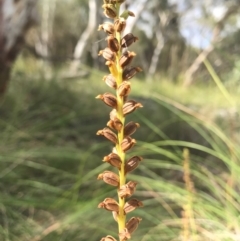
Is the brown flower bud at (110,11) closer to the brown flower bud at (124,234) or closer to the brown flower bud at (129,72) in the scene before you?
the brown flower bud at (129,72)

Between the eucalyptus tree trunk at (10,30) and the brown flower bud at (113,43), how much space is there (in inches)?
64.0

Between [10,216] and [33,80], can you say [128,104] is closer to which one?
[10,216]

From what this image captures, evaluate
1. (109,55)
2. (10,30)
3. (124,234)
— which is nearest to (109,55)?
(109,55)

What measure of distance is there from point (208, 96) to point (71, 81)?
1278 millimetres

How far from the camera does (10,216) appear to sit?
0.99 m

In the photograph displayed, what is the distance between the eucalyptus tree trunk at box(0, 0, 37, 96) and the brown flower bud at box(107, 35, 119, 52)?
5.33 feet

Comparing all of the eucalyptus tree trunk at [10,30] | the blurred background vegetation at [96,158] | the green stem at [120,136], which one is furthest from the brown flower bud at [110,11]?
the eucalyptus tree trunk at [10,30]

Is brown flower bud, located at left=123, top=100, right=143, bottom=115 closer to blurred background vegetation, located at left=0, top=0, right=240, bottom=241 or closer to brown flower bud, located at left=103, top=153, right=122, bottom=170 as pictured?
brown flower bud, located at left=103, top=153, right=122, bottom=170

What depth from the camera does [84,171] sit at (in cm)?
147

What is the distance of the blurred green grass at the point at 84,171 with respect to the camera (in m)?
0.96

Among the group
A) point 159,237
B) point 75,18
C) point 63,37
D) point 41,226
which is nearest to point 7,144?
point 41,226

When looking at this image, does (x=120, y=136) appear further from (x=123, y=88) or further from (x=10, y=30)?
(x=10, y=30)

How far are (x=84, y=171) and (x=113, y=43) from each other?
1.19 meters

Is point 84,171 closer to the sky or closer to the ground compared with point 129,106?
closer to the sky
